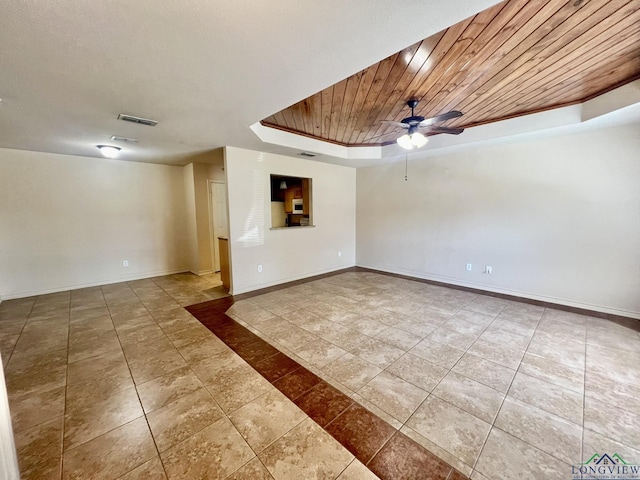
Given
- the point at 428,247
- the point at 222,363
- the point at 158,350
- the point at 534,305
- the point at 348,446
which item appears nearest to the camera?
the point at 348,446

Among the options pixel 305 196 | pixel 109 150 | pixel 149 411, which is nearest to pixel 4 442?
pixel 149 411

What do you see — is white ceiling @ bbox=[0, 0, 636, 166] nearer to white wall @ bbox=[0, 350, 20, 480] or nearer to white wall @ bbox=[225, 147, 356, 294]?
white wall @ bbox=[225, 147, 356, 294]

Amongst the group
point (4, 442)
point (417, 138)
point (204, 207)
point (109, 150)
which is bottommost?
point (4, 442)

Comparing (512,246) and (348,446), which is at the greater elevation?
(512,246)

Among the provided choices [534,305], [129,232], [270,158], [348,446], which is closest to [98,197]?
[129,232]

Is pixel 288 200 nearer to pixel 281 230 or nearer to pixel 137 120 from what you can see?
pixel 281 230

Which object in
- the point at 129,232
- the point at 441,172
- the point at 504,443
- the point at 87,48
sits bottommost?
the point at 504,443

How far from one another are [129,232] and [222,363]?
4464mm

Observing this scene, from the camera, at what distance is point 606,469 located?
1417 mm

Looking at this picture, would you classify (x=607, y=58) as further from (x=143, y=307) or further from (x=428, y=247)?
(x=143, y=307)

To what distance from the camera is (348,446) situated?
61.3 inches

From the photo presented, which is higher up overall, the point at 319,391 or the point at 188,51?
the point at 188,51

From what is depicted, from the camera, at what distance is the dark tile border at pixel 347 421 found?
142 cm

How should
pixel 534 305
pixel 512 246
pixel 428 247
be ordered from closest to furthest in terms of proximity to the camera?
pixel 534 305 → pixel 512 246 → pixel 428 247
